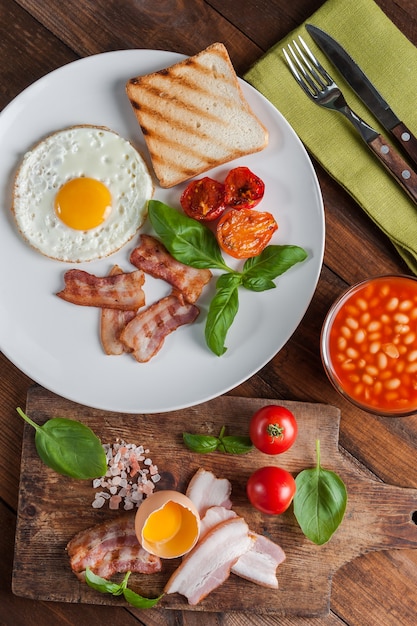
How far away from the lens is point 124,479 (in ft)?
9.87

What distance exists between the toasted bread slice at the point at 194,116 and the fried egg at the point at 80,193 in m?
0.13

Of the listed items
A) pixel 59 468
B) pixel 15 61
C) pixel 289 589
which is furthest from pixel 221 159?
pixel 289 589

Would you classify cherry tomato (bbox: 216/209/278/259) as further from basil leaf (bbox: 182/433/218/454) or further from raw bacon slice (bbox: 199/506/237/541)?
raw bacon slice (bbox: 199/506/237/541)

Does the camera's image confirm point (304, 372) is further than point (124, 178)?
Yes

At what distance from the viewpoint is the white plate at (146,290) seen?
2822mm

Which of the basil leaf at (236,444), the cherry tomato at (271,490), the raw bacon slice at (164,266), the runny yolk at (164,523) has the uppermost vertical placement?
the raw bacon slice at (164,266)

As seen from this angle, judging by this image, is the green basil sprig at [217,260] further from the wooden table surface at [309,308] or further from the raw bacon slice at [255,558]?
the raw bacon slice at [255,558]

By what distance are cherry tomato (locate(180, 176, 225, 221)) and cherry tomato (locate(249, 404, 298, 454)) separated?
0.88 meters

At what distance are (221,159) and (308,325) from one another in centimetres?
86

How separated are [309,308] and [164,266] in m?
0.71

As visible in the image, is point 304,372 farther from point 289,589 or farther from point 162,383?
point 289,589

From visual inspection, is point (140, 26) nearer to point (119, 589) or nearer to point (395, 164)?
point (395, 164)

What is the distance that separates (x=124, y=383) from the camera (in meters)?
2.89

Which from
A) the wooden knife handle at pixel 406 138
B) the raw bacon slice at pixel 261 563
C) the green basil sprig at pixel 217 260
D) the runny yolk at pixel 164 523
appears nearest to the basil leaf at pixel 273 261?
the green basil sprig at pixel 217 260
